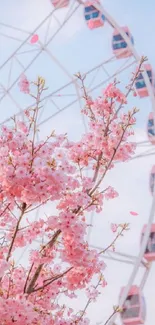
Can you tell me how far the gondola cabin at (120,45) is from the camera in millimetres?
20531

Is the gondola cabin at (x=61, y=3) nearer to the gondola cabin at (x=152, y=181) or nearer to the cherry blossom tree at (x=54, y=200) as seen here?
the gondola cabin at (x=152, y=181)

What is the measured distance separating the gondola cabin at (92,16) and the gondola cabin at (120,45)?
22.6 inches

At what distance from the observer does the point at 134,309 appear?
19.2 meters

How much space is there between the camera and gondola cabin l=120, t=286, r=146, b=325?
61.7 ft

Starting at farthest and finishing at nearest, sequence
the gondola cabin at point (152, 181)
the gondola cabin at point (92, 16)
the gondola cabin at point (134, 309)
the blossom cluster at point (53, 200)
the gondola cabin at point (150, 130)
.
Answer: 1. the gondola cabin at point (92, 16)
2. the gondola cabin at point (150, 130)
3. the gondola cabin at point (152, 181)
4. the gondola cabin at point (134, 309)
5. the blossom cluster at point (53, 200)

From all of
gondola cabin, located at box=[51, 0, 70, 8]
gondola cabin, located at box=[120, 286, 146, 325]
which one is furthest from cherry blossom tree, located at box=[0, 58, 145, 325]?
gondola cabin, located at box=[51, 0, 70, 8]

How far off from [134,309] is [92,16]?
9046 millimetres

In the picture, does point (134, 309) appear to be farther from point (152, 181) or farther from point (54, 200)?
point (54, 200)

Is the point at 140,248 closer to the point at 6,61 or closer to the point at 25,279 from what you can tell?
the point at 6,61

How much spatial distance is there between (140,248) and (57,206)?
11.0 metres

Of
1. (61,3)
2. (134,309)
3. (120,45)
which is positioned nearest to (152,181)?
(134,309)

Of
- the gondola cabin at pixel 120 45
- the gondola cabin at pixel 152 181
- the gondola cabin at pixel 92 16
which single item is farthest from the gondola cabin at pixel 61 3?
the gondola cabin at pixel 152 181

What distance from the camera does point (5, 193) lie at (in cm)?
661

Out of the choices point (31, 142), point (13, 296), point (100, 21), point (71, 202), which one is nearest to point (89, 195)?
point (71, 202)
